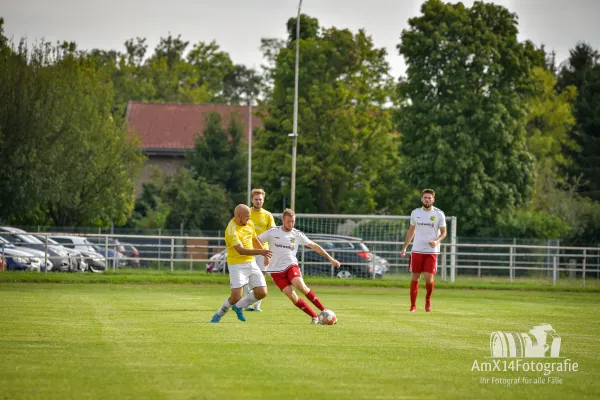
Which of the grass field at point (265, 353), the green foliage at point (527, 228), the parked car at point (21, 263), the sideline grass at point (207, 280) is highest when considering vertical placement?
the green foliage at point (527, 228)

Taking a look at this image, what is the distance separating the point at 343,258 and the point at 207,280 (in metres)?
5.26

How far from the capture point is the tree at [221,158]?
199ft

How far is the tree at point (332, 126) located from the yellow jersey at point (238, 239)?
41.3 meters

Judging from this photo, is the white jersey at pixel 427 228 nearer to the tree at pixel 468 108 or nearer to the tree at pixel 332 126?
the tree at pixel 468 108

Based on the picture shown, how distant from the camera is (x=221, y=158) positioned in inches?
2408

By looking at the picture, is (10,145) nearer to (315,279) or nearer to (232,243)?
(315,279)

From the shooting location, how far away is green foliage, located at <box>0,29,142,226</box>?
4222 centimetres

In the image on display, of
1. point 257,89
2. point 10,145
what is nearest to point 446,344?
point 10,145

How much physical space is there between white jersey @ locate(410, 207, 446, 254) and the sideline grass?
13.3 m

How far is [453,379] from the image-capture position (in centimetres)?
935

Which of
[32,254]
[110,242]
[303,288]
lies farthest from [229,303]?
[110,242]

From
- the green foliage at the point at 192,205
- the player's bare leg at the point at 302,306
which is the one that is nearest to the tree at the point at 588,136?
the green foliage at the point at 192,205

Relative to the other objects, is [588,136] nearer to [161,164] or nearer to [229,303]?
[161,164]

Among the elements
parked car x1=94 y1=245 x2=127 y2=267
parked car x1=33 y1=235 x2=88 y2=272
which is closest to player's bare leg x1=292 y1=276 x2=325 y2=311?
parked car x1=94 y1=245 x2=127 y2=267
